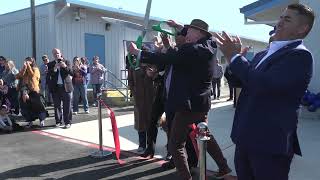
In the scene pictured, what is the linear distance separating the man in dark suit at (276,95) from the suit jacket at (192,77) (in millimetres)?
1315

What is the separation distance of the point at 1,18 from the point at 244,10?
35.1 feet

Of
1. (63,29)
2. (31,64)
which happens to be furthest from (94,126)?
(63,29)

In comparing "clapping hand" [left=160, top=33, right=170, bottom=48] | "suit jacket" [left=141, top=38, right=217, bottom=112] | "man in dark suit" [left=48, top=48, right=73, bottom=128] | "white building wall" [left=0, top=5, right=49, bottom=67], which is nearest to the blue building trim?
"man in dark suit" [left=48, top=48, right=73, bottom=128]

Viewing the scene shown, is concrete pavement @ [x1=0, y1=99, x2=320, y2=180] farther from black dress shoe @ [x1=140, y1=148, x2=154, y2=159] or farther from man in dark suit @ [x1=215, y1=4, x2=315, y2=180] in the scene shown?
man in dark suit @ [x1=215, y1=4, x2=315, y2=180]

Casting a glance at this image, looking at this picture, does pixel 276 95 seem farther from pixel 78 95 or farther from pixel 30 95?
pixel 78 95

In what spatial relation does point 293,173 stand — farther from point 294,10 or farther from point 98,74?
point 98,74

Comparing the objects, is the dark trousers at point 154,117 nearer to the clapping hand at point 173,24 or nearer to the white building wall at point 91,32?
the clapping hand at point 173,24

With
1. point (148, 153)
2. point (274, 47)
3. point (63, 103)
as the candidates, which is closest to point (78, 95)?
point (63, 103)

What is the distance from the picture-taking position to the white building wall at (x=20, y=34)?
15.7 m

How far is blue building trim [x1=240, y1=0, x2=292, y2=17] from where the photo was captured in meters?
10.9

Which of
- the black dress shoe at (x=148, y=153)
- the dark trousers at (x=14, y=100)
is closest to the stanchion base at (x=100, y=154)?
the black dress shoe at (x=148, y=153)

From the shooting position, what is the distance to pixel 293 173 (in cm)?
544

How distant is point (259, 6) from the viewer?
38.1 ft

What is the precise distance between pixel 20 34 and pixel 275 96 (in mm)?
15342
